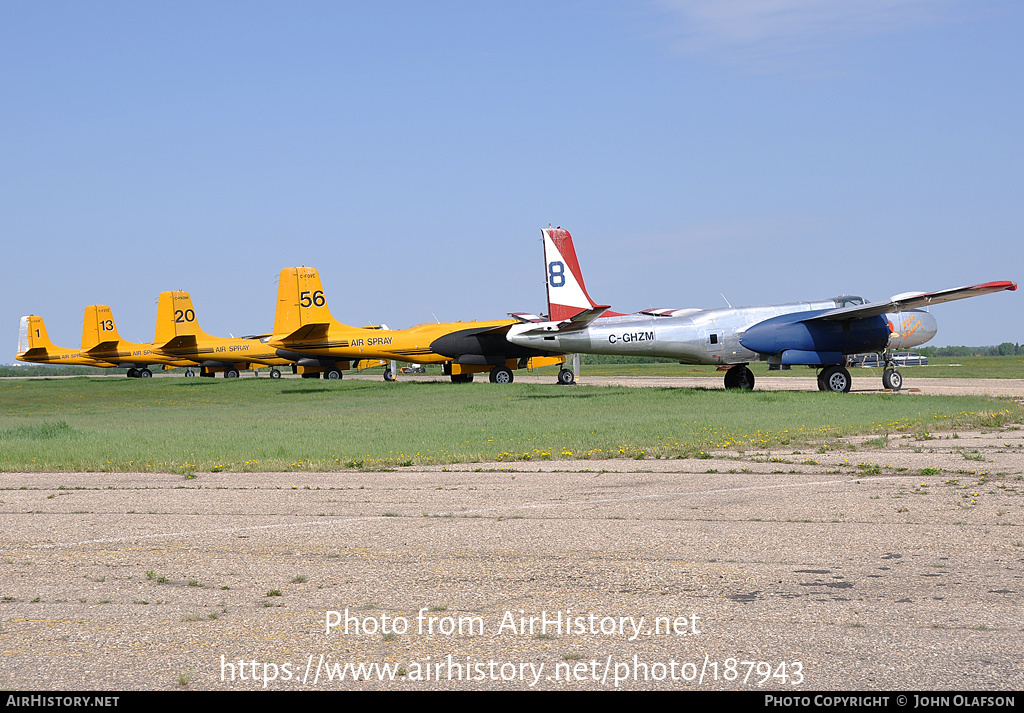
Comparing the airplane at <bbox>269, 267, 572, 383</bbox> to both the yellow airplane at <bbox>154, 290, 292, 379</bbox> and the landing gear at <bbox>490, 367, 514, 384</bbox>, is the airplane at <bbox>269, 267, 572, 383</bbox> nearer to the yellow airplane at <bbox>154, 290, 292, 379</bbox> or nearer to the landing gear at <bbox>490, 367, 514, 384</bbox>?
the landing gear at <bbox>490, 367, 514, 384</bbox>

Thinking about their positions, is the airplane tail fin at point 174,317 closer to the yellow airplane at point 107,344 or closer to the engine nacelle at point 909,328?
the yellow airplane at point 107,344

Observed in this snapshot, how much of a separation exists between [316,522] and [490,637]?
4985 millimetres

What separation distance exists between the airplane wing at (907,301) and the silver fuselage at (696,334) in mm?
735

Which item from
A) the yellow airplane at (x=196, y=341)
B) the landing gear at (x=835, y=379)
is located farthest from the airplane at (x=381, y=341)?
the yellow airplane at (x=196, y=341)

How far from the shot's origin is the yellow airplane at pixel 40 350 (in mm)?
88875

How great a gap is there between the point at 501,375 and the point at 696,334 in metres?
15.8

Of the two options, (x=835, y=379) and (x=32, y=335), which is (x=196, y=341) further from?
(x=835, y=379)

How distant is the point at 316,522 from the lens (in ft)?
33.9

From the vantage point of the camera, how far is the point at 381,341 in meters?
50.8

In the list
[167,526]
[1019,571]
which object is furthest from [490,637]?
[167,526]

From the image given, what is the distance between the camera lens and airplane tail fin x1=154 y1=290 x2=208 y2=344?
7425 cm

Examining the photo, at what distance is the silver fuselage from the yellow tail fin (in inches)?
826

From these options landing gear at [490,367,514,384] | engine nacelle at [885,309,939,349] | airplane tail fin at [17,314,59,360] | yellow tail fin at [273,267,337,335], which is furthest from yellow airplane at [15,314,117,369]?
engine nacelle at [885,309,939,349]

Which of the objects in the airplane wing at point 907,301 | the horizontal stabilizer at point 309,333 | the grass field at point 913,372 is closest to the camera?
the airplane wing at point 907,301
